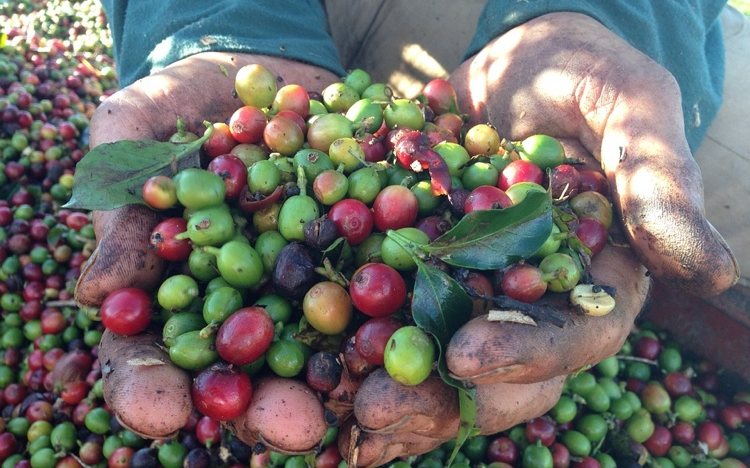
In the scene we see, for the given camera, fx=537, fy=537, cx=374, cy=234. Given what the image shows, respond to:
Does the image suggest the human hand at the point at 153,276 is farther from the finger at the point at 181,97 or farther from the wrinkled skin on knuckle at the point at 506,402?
the wrinkled skin on knuckle at the point at 506,402

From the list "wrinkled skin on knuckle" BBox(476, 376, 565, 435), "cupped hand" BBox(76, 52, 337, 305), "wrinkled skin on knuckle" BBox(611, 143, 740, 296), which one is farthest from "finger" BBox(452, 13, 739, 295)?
"cupped hand" BBox(76, 52, 337, 305)

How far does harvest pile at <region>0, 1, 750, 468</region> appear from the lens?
2400 mm

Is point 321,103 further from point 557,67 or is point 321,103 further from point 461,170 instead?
point 557,67

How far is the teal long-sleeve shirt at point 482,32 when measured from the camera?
161 inches

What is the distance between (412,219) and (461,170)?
527 millimetres

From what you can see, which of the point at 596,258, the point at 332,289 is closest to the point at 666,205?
the point at 596,258

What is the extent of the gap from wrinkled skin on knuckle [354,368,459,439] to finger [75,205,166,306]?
1.40m

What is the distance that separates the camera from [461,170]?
10.2 ft

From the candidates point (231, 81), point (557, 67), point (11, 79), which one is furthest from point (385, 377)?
point (11, 79)

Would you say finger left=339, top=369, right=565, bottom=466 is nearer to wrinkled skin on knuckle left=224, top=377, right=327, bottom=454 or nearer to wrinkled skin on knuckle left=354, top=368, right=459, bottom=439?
wrinkled skin on knuckle left=354, top=368, right=459, bottom=439

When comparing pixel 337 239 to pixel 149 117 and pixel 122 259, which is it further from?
pixel 149 117

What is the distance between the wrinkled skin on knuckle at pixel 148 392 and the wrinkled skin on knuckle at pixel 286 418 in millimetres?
294

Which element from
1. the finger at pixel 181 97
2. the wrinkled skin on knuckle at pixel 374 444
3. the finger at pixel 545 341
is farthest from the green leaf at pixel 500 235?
the finger at pixel 181 97

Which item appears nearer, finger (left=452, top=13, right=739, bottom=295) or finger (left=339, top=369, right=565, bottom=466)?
finger (left=339, top=369, right=565, bottom=466)
